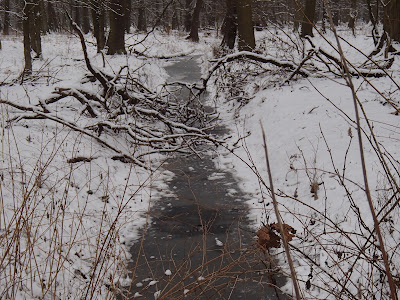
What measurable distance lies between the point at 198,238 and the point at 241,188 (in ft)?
4.98

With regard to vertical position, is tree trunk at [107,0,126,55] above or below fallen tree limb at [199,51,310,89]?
above

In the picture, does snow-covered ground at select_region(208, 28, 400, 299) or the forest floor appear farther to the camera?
snow-covered ground at select_region(208, 28, 400, 299)

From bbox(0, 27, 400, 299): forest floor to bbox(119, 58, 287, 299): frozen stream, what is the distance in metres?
0.19

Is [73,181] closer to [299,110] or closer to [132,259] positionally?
[132,259]

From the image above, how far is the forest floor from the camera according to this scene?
2.89 meters

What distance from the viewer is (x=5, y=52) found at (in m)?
20.6

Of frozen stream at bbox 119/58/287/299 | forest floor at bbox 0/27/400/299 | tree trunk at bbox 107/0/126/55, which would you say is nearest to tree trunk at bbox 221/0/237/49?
tree trunk at bbox 107/0/126/55

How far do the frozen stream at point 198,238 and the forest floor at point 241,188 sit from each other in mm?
189

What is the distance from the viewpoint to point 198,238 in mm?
4613

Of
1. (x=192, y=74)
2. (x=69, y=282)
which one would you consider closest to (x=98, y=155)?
(x=69, y=282)

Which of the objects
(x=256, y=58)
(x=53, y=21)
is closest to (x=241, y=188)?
(x=256, y=58)

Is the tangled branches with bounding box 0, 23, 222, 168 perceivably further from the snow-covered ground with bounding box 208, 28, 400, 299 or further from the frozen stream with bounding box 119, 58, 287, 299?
the snow-covered ground with bounding box 208, 28, 400, 299

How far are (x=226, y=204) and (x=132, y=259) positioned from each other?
166cm

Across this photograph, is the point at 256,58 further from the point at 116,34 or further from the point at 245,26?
the point at 116,34
